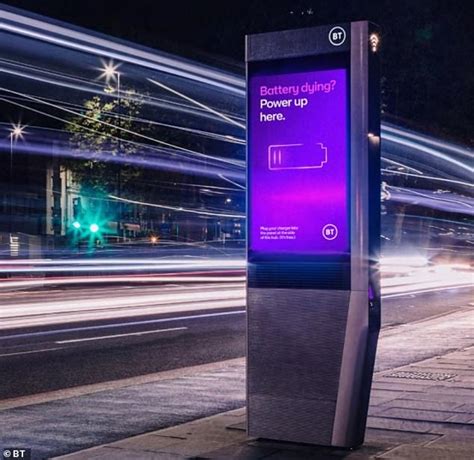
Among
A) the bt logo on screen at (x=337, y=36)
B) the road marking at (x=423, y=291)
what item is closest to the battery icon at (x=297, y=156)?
A: the bt logo on screen at (x=337, y=36)

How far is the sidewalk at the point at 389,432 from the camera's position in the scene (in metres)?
6.69

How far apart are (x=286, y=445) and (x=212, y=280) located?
25533mm

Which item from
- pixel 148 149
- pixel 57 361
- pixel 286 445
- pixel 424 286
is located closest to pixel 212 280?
pixel 424 286

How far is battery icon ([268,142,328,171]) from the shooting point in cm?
675

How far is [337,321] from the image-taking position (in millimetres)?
6719

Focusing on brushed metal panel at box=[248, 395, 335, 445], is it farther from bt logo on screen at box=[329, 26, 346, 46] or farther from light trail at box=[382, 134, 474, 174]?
light trail at box=[382, 134, 474, 174]

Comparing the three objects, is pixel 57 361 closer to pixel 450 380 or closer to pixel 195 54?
pixel 450 380

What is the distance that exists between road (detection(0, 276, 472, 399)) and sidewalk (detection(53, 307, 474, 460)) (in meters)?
3.30

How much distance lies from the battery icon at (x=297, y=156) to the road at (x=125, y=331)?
16.0ft

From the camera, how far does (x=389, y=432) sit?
7.47m

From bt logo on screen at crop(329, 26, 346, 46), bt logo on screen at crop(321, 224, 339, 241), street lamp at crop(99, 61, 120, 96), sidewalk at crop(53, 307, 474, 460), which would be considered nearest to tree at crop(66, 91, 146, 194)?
street lamp at crop(99, 61, 120, 96)

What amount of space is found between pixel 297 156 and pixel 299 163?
6 cm

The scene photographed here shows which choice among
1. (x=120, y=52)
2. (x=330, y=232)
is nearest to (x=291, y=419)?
(x=330, y=232)

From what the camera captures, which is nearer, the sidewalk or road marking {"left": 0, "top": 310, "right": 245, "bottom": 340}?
the sidewalk
